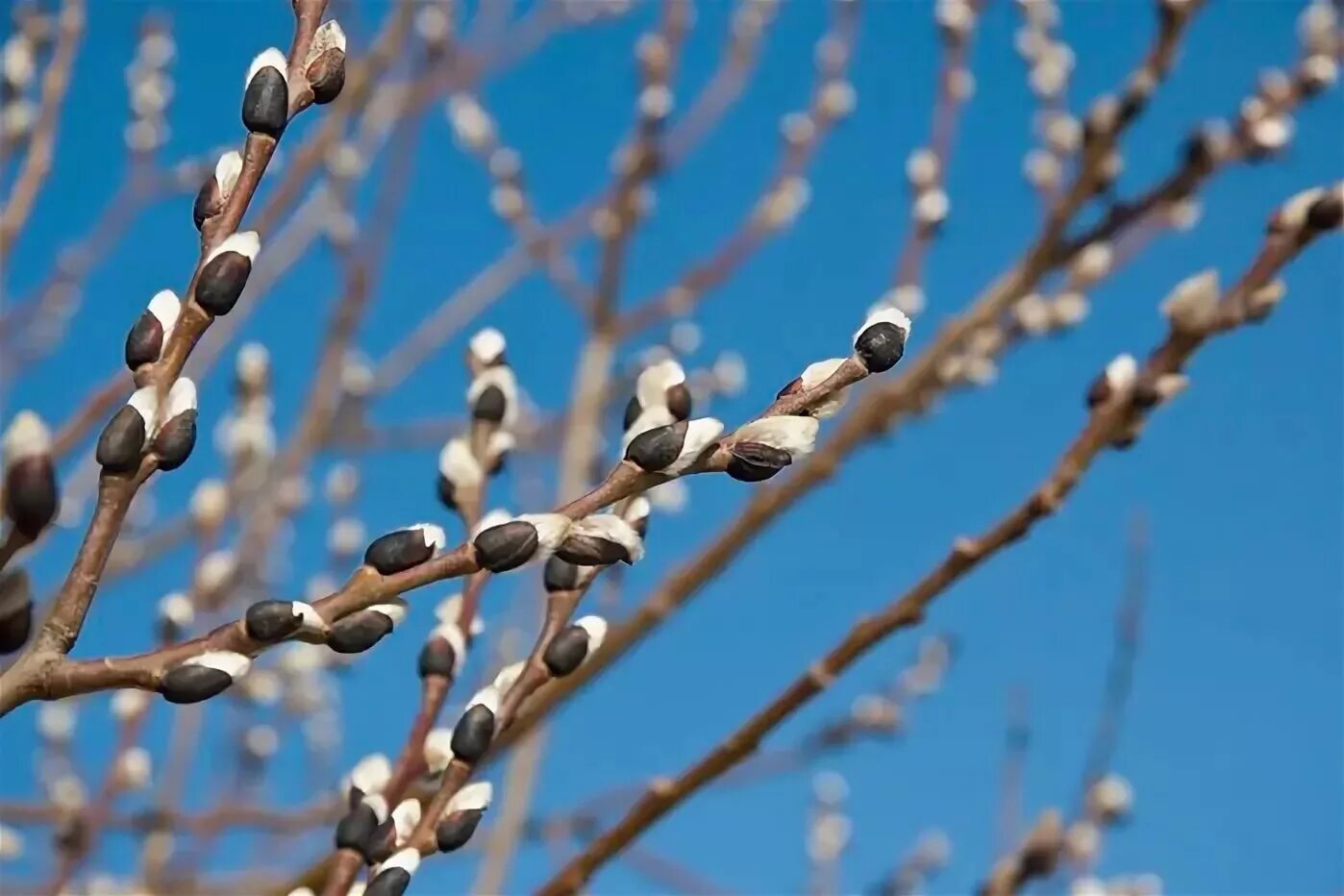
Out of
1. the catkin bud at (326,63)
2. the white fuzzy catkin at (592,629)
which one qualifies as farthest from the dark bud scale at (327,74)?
the white fuzzy catkin at (592,629)

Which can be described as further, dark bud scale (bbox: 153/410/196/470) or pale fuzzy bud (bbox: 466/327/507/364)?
pale fuzzy bud (bbox: 466/327/507/364)

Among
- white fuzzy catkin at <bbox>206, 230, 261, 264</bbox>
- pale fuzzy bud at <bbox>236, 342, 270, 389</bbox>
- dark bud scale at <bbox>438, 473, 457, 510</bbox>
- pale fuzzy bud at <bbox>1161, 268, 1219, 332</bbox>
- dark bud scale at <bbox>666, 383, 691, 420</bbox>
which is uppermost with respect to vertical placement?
pale fuzzy bud at <bbox>236, 342, 270, 389</bbox>

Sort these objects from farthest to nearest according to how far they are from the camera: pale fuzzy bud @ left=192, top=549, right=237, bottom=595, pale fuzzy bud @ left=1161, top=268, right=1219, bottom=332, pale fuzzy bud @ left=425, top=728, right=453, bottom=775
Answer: pale fuzzy bud @ left=192, top=549, right=237, bottom=595, pale fuzzy bud @ left=1161, top=268, right=1219, bottom=332, pale fuzzy bud @ left=425, top=728, right=453, bottom=775

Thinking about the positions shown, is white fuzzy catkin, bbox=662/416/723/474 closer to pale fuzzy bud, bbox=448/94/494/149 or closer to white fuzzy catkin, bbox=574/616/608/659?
white fuzzy catkin, bbox=574/616/608/659

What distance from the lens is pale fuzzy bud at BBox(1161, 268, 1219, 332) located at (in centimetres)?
115

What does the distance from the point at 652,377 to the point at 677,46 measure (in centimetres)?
224

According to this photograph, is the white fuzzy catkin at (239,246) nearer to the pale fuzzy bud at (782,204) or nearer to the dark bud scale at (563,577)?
the dark bud scale at (563,577)

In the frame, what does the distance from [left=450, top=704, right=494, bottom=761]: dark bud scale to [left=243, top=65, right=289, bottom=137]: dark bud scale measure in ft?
1.16

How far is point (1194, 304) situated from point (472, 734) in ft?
2.33

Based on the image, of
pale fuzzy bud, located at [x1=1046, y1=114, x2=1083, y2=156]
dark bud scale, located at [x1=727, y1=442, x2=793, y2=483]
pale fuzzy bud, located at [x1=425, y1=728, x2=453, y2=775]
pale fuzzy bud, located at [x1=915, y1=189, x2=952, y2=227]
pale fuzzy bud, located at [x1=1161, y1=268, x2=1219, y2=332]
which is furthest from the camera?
pale fuzzy bud, located at [x1=1046, y1=114, x2=1083, y2=156]

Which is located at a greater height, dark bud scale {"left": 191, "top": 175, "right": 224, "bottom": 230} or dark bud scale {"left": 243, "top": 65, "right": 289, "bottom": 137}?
dark bud scale {"left": 243, "top": 65, "right": 289, "bottom": 137}

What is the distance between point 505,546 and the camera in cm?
69

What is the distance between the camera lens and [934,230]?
2.16 m

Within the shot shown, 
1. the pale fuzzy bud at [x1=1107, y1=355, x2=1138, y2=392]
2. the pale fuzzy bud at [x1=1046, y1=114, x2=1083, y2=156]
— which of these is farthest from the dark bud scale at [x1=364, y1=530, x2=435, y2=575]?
the pale fuzzy bud at [x1=1046, y1=114, x2=1083, y2=156]
